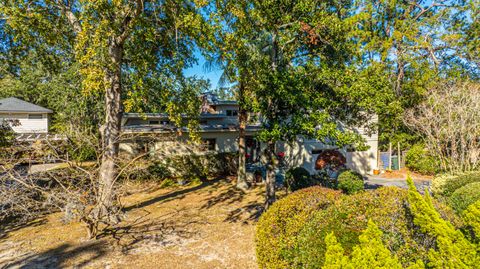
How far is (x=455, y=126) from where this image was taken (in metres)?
14.9

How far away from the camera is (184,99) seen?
33.6 feet

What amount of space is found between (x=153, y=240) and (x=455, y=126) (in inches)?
703

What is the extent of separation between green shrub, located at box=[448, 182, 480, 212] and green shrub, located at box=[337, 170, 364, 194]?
12.0 feet

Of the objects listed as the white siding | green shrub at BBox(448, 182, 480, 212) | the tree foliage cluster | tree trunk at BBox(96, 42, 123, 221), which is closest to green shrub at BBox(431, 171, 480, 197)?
green shrub at BBox(448, 182, 480, 212)

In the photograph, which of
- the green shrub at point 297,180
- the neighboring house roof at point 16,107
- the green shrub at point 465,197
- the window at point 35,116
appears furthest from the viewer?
the window at point 35,116

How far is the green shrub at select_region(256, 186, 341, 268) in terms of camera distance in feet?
16.7

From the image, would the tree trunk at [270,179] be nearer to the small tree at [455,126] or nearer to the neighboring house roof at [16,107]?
the small tree at [455,126]

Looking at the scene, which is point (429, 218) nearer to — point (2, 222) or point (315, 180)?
point (315, 180)

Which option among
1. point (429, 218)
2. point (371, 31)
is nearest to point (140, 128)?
point (429, 218)

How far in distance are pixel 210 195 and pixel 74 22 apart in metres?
9.81

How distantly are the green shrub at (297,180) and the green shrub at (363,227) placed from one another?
283 inches

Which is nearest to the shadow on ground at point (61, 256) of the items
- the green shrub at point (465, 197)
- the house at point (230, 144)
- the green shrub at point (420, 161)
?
the house at point (230, 144)

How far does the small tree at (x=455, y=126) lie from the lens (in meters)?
14.5

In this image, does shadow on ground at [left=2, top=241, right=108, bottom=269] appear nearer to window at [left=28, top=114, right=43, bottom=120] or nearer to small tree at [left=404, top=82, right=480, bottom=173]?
small tree at [left=404, top=82, right=480, bottom=173]
